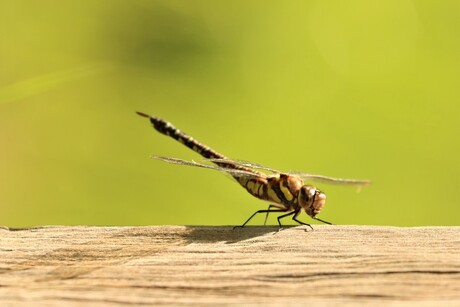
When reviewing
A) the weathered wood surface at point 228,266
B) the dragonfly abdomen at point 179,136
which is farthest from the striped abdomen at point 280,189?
the weathered wood surface at point 228,266

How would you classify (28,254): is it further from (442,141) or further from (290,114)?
(442,141)

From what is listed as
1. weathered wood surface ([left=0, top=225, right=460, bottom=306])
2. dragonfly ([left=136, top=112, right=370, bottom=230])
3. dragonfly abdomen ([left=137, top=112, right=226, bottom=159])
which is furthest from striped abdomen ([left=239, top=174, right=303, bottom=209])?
weathered wood surface ([left=0, top=225, right=460, bottom=306])

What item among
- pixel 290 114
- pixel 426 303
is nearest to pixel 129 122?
pixel 290 114

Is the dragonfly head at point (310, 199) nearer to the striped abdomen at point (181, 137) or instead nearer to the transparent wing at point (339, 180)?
the transparent wing at point (339, 180)

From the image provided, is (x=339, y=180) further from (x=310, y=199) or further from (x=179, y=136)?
(x=179, y=136)

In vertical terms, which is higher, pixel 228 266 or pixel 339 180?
pixel 339 180

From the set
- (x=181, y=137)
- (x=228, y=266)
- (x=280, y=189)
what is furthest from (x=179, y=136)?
(x=228, y=266)
